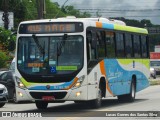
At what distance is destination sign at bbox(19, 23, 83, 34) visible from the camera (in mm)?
19141

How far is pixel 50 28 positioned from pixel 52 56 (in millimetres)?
1041

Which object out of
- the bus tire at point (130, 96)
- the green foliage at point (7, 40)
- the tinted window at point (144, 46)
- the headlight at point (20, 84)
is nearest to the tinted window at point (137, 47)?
the tinted window at point (144, 46)

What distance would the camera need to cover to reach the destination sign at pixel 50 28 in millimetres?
19141

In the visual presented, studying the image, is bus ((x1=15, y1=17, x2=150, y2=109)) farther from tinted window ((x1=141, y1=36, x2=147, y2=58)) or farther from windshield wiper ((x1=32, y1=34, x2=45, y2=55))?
tinted window ((x1=141, y1=36, x2=147, y2=58))

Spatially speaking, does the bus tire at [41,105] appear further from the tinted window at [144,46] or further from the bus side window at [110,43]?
the tinted window at [144,46]

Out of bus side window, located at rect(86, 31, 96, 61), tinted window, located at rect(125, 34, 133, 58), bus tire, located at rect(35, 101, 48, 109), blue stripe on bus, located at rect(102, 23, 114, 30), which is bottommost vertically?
bus tire, located at rect(35, 101, 48, 109)

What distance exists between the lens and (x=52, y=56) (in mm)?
18922

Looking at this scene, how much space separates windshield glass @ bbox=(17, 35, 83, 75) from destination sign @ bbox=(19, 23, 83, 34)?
24cm

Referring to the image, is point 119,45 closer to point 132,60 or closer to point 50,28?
point 132,60

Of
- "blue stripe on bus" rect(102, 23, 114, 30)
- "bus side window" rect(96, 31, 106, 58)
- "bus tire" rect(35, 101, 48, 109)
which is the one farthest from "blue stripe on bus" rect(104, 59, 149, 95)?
"bus tire" rect(35, 101, 48, 109)

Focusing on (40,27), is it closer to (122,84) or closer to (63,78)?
(63,78)

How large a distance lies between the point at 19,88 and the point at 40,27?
7.17 ft

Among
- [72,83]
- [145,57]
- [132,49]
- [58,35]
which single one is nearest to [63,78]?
[72,83]

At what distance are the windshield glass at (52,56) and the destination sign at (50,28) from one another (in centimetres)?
24
